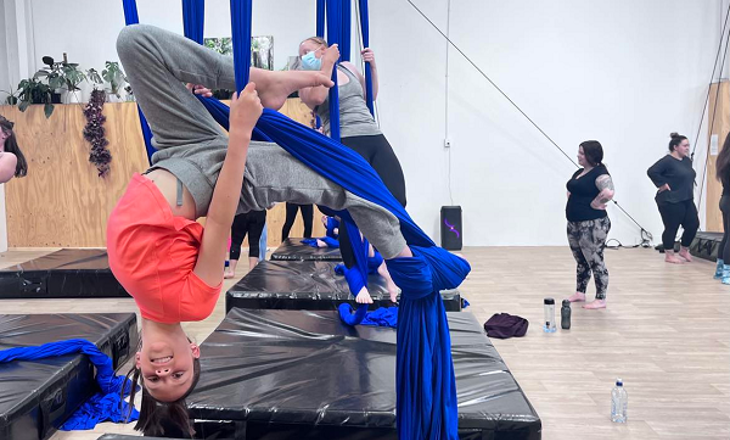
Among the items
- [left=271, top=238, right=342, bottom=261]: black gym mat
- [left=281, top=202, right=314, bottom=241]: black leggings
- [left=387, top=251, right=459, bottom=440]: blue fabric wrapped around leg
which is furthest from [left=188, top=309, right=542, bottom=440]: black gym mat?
[left=281, top=202, right=314, bottom=241]: black leggings

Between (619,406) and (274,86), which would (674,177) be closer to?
(619,406)

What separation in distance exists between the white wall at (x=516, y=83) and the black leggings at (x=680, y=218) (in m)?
1.09

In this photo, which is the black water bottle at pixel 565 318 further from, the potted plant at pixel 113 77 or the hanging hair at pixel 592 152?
the potted plant at pixel 113 77

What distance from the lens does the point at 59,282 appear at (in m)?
4.84

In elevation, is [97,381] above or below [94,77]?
below

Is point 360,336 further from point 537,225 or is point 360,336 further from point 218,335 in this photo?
point 537,225

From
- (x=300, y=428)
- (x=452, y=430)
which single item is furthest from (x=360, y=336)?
(x=452, y=430)

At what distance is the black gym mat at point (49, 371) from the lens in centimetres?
226

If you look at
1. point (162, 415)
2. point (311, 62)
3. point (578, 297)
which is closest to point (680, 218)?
point (578, 297)

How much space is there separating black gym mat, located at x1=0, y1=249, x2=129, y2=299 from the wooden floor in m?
0.10

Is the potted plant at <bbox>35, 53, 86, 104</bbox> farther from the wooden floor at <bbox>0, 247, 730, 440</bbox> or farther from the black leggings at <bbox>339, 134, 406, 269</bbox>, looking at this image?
the black leggings at <bbox>339, 134, 406, 269</bbox>

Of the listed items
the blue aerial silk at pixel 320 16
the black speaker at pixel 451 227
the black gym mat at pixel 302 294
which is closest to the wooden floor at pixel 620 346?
the black gym mat at pixel 302 294

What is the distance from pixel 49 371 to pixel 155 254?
1.54m

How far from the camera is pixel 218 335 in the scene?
9.75 feet
